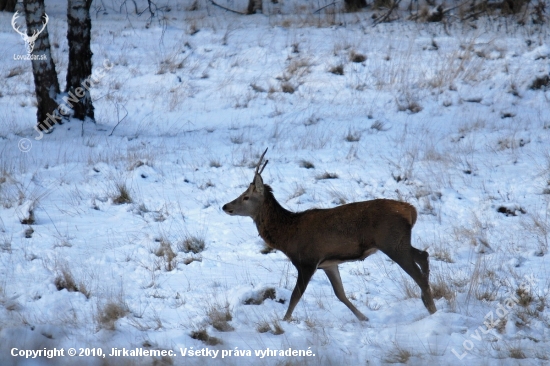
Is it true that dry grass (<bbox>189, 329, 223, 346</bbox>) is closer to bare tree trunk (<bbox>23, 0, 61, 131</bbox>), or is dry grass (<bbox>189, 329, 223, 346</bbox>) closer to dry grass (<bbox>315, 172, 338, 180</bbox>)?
dry grass (<bbox>315, 172, 338, 180</bbox>)

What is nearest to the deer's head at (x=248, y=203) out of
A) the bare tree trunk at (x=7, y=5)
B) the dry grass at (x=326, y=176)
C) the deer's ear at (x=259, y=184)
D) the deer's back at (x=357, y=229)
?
the deer's ear at (x=259, y=184)

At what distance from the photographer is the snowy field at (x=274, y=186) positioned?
18.7 feet

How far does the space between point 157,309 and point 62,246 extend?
78.7 inches

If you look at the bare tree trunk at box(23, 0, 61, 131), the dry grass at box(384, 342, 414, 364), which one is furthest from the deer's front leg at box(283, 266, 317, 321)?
the bare tree trunk at box(23, 0, 61, 131)

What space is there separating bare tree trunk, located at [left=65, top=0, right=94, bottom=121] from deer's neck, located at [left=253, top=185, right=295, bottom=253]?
244 inches

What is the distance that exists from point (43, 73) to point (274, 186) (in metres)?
4.57

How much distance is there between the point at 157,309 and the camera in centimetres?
642

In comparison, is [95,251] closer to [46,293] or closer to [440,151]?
[46,293]

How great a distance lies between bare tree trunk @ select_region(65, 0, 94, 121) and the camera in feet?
38.8

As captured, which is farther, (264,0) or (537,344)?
(264,0)

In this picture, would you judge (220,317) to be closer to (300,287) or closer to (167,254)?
(300,287)

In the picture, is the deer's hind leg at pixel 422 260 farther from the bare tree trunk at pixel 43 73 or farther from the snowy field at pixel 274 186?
the bare tree trunk at pixel 43 73

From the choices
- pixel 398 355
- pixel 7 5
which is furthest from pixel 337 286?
pixel 7 5

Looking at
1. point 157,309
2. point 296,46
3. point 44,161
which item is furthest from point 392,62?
point 157,309
